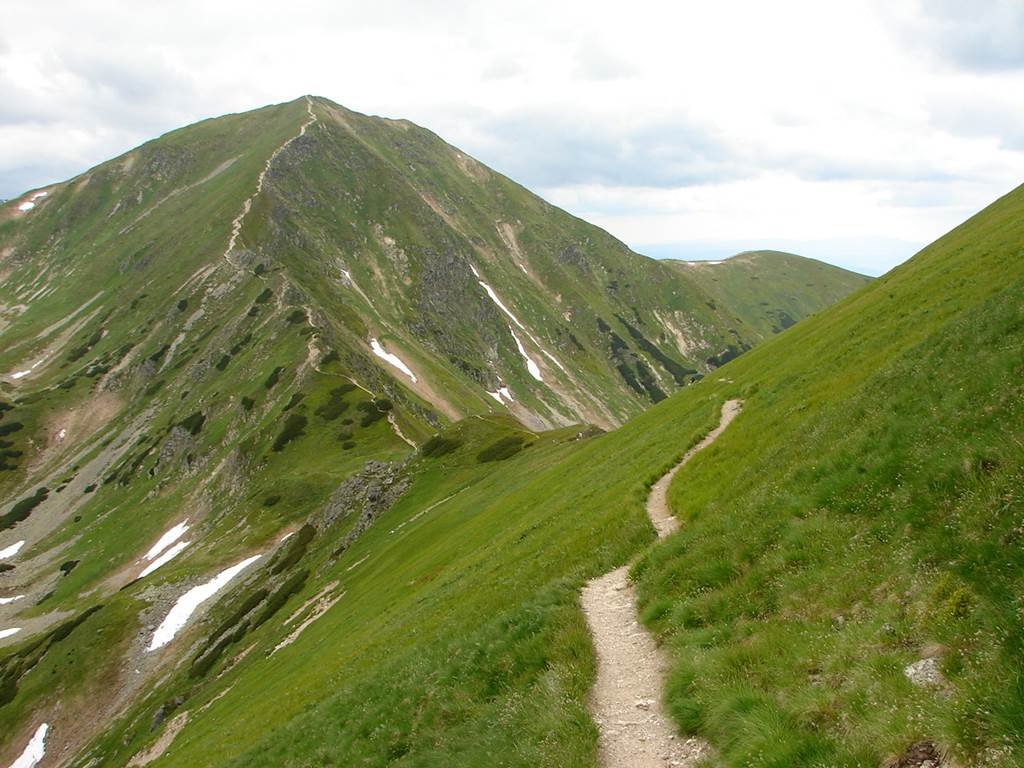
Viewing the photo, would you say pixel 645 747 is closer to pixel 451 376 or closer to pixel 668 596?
pixel 668 596

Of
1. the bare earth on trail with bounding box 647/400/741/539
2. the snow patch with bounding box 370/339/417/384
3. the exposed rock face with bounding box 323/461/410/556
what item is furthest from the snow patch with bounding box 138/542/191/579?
the bare earth on trail with bounding box 647/400/741/539

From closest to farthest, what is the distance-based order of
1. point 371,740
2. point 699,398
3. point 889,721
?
point 889,721 < point 371,740 < point 699,398

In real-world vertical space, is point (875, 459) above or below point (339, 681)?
above

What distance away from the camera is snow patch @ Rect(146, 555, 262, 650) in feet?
207

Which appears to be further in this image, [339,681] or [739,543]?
[339,681]

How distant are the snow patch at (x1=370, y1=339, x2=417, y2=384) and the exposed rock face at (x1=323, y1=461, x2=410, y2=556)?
8219 centimetres

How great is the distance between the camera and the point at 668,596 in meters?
13.9

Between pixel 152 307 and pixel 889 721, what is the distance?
200 m

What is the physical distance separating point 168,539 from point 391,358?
246 ft

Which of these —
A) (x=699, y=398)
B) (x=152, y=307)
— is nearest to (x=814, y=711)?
(x=699, y=398)

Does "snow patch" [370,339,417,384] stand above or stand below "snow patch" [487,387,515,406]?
above

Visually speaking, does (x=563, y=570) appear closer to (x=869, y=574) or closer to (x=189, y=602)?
(x=869, y=574)

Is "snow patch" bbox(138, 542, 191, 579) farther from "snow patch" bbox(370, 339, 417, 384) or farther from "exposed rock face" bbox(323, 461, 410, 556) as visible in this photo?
"snow patch" bbox(370, 339, 417, 384)

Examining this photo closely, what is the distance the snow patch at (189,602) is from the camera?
63.0 meters
